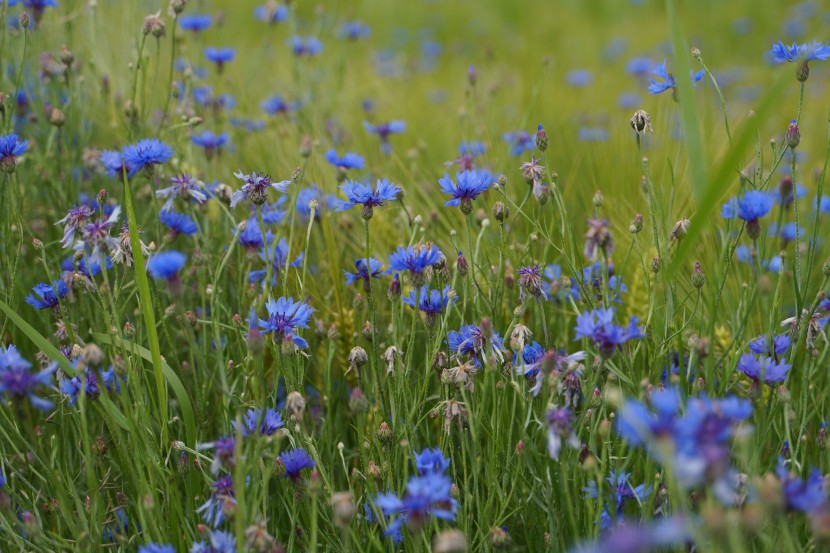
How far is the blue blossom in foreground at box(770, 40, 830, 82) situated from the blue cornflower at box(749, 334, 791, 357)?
455 mm

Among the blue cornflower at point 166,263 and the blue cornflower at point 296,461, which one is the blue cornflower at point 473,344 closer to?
the blue cornflower at point 296,461

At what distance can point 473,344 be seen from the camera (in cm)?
A: 145

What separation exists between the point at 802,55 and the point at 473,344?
0.77 metres

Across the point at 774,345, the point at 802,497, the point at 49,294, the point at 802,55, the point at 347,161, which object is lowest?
the point at 802,497

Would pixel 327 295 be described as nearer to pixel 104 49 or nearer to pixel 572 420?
pixel 572 420

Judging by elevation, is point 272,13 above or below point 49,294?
above

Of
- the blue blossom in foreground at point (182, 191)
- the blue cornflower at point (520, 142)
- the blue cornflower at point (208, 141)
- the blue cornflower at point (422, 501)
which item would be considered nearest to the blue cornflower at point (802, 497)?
the blue cornflower at point (422, 501)

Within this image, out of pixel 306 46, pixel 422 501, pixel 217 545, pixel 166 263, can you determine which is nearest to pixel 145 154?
pixel 166 263

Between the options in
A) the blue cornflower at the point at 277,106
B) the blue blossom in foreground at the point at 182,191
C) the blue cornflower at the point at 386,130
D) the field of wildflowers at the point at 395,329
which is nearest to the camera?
the field of wildflowers at the point at 395,329

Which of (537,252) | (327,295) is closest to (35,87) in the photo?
(327,295)

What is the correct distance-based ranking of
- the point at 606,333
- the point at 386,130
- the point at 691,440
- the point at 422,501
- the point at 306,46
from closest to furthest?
1. the point at 691,440
2. the point at 422,501
3. the point at 606,333
4. the point at 386,130
5. the point at 306,46

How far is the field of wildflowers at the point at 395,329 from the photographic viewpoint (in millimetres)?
1189

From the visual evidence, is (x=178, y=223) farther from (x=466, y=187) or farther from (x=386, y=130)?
(x=386, y=130)

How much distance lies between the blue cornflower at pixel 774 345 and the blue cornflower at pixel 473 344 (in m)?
0.44
